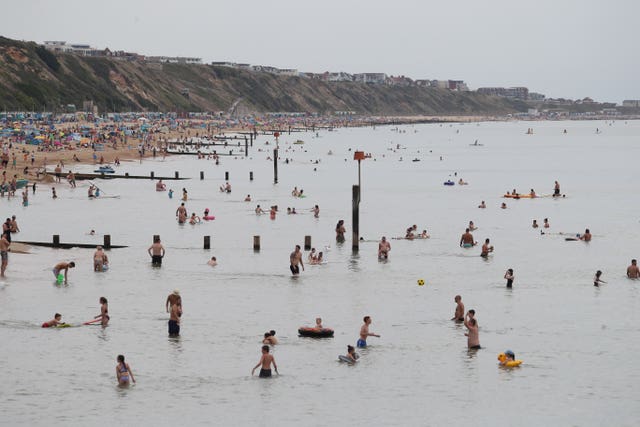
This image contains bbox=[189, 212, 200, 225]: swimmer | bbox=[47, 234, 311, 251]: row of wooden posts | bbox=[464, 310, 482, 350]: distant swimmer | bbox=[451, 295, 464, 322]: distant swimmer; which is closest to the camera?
bbox=[464, 310, 482, 350]: distant swimmer

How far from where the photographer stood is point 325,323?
101 ft

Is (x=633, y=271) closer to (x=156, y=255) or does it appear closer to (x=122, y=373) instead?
(x=156, y=255)

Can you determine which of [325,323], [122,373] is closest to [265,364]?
[122,373]

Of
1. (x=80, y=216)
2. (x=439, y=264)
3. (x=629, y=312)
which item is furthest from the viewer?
(x=80, y=216)

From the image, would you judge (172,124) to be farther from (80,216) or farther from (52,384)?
(52,384)

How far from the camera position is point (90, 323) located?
29500 mm

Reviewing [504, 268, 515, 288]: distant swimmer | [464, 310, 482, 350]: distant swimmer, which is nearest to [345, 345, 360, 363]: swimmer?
[464, 310, 482, 350]: distant swimmer

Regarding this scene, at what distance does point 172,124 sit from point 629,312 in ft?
493

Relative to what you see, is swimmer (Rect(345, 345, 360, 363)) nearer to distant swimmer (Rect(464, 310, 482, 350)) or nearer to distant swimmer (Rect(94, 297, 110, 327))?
distant swimmer (Rect(464, 310, 482, 350))

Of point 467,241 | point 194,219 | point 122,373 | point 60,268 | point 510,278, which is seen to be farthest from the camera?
point 194,219

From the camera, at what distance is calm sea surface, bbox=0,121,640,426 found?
22750mm

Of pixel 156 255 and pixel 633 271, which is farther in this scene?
pixel 156 255

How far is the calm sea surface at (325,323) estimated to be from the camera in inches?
896

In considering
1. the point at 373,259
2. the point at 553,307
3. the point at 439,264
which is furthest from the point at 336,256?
the point at 553,307
